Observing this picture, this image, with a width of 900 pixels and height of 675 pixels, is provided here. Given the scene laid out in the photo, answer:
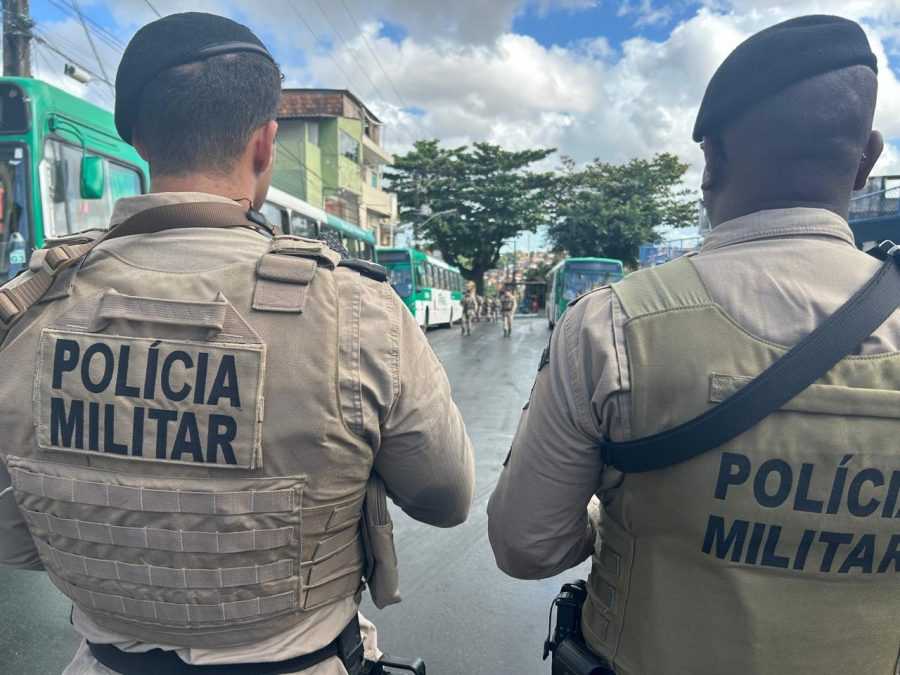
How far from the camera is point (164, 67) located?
1.31m

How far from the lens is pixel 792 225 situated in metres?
1.24

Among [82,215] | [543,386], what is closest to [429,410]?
[543,386]

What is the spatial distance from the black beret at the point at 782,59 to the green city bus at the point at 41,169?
223 inches

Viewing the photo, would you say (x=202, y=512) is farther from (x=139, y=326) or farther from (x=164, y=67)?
(x=164, y=67)

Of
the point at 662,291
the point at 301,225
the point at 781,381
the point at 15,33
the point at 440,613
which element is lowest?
the point at 440,613

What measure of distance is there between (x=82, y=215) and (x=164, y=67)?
5701mm

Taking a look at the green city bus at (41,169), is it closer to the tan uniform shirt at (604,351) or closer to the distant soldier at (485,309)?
the tan uniform shirt at (604,351)

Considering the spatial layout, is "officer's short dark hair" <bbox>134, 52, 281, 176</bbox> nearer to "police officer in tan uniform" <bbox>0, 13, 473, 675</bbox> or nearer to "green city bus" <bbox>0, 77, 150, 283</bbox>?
"police officer in tan uniform" <bbox>0, 13, 473, 675</bbox>

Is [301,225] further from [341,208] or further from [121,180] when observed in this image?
[341,208]

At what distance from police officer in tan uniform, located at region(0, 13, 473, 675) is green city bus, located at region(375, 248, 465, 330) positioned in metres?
17.5

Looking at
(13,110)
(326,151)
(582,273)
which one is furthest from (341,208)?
(13,110)

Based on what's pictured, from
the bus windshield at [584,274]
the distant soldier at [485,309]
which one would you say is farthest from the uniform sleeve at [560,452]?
the distant soldier at [485,309]

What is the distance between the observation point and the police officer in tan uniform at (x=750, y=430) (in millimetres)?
1078

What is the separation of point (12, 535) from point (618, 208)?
40.7 metres
